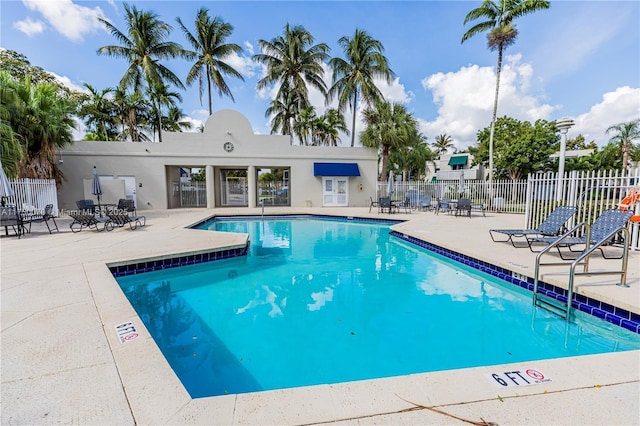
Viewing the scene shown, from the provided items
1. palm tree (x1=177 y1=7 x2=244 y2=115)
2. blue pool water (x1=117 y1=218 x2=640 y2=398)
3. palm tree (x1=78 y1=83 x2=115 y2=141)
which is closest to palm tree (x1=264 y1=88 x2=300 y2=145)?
palm tree (x1=177 y1=7 x2=244 y2=115)

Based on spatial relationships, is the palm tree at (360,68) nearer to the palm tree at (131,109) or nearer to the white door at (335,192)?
the white door at (335,192)

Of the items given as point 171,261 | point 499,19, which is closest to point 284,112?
point 499,19

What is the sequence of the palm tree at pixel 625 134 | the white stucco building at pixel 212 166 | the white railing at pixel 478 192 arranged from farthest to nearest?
the palm tree at pixel 625 134 → the white stucco building at pixel 212 166 → the white railing at pixel 478 192

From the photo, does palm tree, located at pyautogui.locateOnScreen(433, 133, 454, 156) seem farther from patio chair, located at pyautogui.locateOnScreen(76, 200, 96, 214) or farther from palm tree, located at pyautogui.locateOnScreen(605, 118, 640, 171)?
patio chair, located at pyautogui.locateOnScreen(76, 200, 96, 214)

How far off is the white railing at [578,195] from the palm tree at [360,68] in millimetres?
15107

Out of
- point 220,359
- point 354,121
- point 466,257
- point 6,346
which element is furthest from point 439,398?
point 354,121

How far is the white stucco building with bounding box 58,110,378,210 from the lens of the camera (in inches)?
619

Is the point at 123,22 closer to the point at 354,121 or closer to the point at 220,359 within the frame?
the point at 354,121

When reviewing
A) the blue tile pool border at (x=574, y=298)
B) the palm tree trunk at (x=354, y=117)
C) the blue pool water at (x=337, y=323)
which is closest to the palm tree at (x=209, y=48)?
the palm tree trunk at (x=354, y=117)

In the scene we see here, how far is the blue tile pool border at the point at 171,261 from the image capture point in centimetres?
543

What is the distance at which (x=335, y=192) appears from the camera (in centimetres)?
1895

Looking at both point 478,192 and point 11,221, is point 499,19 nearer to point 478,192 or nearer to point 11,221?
point 478,192

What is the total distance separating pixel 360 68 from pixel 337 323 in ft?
68.5

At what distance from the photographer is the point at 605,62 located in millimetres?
8141
